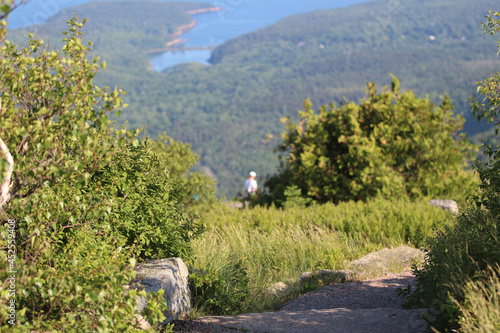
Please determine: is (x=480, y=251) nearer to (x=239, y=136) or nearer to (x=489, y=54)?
(x=239, y=136)

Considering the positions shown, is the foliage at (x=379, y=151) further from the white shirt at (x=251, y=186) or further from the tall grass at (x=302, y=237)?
the tall grass at (x=302, y=237)

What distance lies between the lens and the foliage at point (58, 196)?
3.06m

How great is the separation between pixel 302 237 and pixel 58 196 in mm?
5023

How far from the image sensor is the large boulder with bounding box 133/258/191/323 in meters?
4.21

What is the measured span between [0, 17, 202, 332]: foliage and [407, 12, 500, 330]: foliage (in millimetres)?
2144

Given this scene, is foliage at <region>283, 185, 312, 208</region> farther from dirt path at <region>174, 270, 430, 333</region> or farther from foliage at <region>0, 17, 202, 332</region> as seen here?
foliage at <region>0, 17, 202, 332</region>

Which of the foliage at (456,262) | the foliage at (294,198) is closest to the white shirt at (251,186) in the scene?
the foliage at (294,198)

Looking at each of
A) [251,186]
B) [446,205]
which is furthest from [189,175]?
[446,205]

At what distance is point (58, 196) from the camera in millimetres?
3492

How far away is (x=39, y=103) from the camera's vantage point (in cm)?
350

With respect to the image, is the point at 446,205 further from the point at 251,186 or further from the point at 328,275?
the point at 251,186

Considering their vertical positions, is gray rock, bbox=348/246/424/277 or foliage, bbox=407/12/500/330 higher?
foliage, bbox=407/12/500/330

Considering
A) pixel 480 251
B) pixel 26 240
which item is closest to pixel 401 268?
pixel 480 251

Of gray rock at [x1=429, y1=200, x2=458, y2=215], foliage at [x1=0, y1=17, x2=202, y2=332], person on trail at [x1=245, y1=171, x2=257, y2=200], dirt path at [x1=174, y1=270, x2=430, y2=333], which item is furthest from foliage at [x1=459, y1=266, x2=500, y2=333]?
person on trail at [x1=245, y1=171, x2=257, y2=200]
